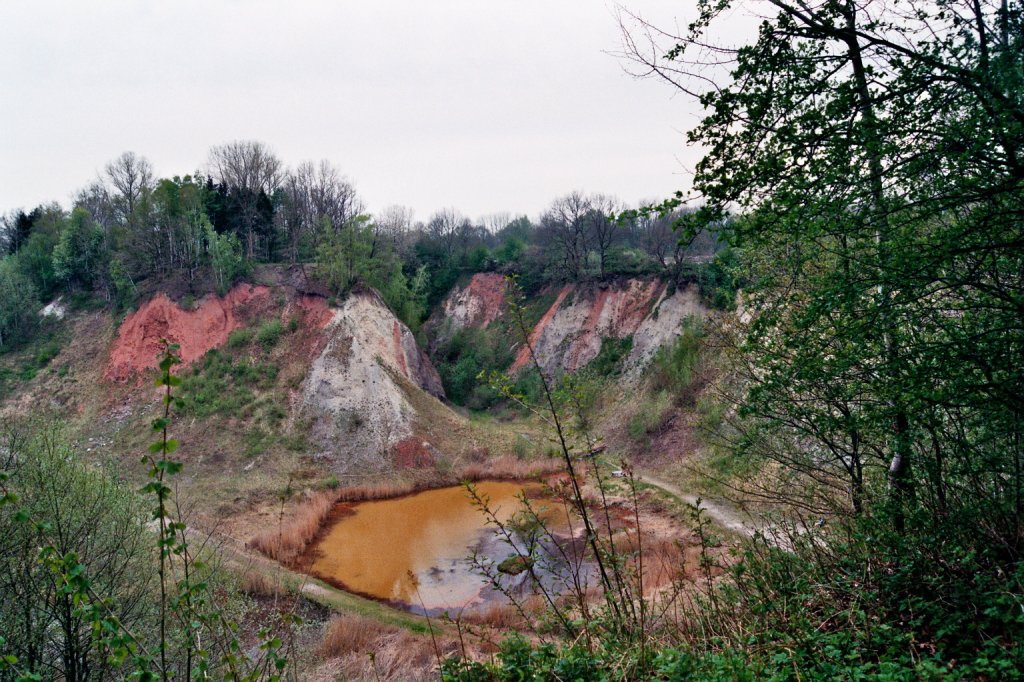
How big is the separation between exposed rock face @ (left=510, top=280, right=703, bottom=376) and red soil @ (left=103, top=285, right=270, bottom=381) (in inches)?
704

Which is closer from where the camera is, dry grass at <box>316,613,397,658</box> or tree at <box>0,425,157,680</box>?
tree at <box>0,425,157,680</box>

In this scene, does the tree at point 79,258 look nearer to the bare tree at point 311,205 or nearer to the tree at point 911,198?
the bare tree at point 311,205

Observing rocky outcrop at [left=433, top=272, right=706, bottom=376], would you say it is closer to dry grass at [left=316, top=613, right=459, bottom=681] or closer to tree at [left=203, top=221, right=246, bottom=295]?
tree at [left=203, top=221, right=246, bottom=295]

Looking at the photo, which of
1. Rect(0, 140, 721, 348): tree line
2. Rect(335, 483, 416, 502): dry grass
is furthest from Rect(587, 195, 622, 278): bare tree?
Rect(335, 483, 416, 502): dry grass

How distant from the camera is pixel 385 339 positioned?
115 ft

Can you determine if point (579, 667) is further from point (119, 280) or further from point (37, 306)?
point (37, 306)

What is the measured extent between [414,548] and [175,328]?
76.8 ft

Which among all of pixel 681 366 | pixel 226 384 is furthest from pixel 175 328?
pixel 681 366

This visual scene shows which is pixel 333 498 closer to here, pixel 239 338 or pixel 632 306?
pixel 239 338

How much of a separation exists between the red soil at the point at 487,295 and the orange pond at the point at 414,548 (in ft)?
74.2

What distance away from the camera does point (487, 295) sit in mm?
48062

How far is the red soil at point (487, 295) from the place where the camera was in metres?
46.2

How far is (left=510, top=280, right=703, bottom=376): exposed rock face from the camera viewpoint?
35312mm

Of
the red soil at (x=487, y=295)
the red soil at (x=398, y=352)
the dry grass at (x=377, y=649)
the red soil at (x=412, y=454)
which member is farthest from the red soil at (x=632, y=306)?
the dry grass at (x=377, y=649)
